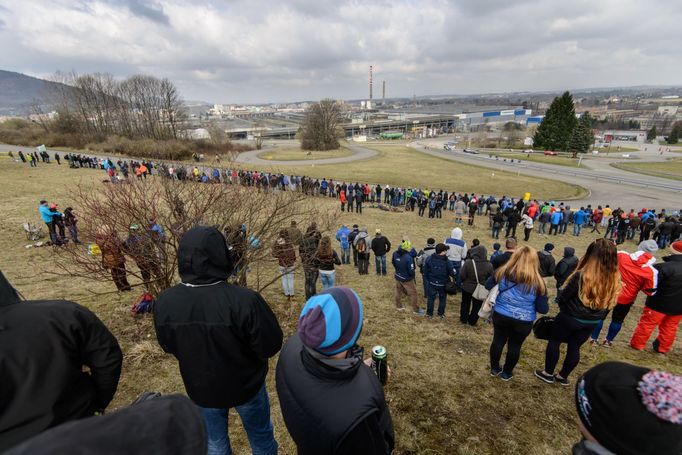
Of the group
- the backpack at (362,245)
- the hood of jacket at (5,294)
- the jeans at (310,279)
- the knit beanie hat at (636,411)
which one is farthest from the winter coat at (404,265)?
the hood of jacket at (5,294)

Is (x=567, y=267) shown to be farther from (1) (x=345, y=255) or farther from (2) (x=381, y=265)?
(1) (x=345, y=255)

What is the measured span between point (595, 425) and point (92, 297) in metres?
9.44

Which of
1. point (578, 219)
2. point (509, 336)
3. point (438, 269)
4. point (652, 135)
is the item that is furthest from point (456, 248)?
point (652, 135)

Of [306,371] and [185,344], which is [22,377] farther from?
[306,371]

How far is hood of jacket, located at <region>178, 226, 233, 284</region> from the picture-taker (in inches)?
102

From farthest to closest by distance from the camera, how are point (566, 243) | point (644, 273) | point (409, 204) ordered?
1. point (409, 204)
2. point (566, 243)
3. point (644, 273)

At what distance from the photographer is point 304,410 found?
1.94 meters

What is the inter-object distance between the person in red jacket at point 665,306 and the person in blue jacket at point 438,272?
3.25m

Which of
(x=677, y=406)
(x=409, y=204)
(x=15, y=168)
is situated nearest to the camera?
(x=677, y=406)

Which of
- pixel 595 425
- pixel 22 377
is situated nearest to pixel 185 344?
pixel 22 377

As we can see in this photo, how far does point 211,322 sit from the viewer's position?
2.59 metres

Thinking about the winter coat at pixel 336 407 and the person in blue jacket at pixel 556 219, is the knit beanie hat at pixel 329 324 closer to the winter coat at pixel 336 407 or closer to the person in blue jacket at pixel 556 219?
the winter coat at pixel 336 407

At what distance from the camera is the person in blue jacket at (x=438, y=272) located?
6617 mm

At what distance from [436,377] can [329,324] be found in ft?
12.1
